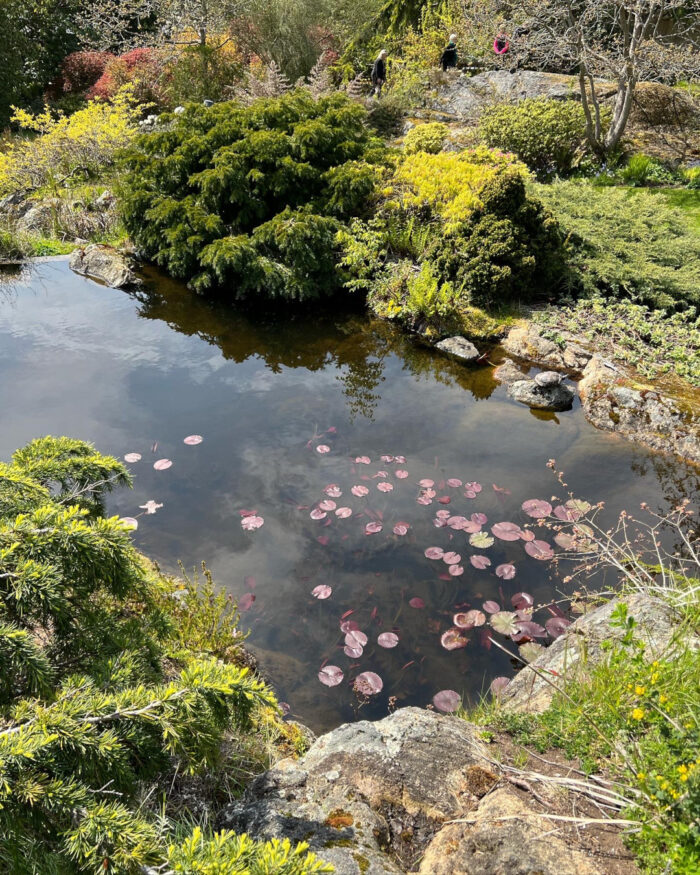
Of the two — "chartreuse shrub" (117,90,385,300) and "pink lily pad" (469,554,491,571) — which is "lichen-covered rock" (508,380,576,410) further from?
"chartreuse shrub" (117,90,385,300)

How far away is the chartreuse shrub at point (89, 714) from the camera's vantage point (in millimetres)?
1377

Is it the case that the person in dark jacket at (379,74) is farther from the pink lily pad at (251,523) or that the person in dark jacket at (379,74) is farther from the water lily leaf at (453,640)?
the water lily leaf at (453,640)

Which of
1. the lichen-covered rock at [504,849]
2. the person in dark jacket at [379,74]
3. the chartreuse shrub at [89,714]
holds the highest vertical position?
the person in dark jacket at [379,74]

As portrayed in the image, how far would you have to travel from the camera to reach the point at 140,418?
5848 millimetres

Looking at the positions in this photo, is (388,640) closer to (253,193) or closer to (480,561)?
(480,561)

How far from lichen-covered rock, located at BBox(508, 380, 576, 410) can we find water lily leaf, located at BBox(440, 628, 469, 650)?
310 cm

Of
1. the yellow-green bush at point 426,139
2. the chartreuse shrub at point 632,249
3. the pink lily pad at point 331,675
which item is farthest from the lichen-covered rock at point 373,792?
the yellow-green bush at point 426,139

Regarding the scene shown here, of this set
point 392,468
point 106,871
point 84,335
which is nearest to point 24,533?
point 106,871

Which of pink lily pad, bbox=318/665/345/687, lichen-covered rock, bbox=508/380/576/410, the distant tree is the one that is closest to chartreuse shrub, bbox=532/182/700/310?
lichen-covered rock, bbox=508/380/576/410

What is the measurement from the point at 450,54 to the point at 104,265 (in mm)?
11028

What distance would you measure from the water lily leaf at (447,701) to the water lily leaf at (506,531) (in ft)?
4.62

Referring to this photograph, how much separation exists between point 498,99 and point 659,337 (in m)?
9.93

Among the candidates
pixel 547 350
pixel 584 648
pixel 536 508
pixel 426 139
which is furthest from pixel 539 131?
pixel 584 648

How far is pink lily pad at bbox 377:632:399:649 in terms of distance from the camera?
3.67 metres
